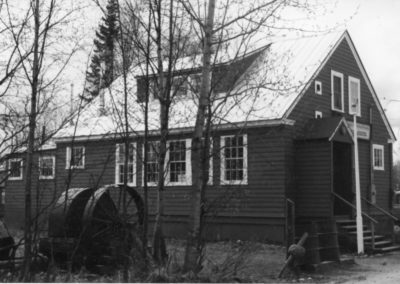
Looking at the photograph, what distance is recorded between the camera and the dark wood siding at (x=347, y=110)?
20422 millimetres

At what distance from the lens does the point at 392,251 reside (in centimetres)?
1842

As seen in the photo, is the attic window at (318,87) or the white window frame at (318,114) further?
the attic window at (318,87)

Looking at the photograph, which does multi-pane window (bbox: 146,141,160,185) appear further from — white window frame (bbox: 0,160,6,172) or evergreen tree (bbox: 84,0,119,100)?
white window frame (bbox: 0,160,6,172)

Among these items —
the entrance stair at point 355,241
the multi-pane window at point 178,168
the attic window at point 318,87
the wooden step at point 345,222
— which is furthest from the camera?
the multi-pane window at point 178,168

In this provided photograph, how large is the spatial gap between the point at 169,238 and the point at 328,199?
6118 mm

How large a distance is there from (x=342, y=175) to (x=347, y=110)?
2.89m

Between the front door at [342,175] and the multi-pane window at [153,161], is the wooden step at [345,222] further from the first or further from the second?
the multi-pane window at [153,161]

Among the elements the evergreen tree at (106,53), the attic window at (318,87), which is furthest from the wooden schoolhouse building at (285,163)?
the evergreen tree at (106,53)

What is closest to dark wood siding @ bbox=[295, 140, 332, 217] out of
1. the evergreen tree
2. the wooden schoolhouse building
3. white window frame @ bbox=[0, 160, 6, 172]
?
the wooden schoolhouse building

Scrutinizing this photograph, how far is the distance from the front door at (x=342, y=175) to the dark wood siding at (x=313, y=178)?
1.99 metres

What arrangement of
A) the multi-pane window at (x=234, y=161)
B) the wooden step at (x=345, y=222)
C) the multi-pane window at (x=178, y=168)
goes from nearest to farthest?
1. the wooden step at (x=345, y=222)
2. the multi-pane window at (x=234, y=161)
3. the multi-pane window at (x=178, y=168)

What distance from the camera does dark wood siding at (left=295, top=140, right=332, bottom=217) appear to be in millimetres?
18984

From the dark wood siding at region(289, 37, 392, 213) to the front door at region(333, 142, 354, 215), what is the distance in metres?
1.25

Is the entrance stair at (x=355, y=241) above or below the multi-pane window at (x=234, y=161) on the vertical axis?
below
